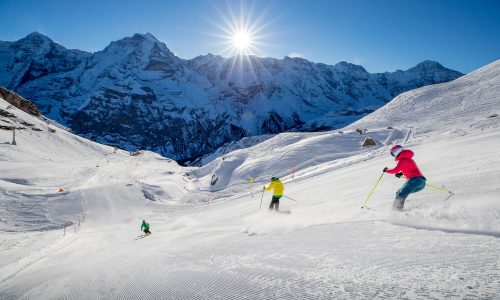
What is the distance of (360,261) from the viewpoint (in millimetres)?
4445

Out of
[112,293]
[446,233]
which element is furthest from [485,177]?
[112,293]

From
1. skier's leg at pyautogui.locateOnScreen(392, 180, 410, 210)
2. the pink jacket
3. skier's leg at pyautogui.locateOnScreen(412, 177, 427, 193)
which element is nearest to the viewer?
skier's leg at pyautogui.locateOnScreen(392, 180, 410, 210)

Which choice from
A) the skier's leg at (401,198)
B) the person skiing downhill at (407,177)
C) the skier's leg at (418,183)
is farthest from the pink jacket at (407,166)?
the skier's leg at (401,198)

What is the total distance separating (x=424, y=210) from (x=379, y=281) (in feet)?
11.7

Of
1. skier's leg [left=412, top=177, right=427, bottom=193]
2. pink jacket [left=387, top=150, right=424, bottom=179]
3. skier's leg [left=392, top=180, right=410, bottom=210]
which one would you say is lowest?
skier's leg [left=392, top=180, right=410, bottom=210]

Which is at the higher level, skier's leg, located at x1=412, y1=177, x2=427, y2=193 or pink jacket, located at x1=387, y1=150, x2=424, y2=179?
pink jacket, located at x1=387, y1=150, x2=424, y2=179

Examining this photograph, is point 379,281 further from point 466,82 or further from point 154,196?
point 466,82

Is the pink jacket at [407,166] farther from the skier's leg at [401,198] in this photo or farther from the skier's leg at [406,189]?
the skier's leg at [401,198]

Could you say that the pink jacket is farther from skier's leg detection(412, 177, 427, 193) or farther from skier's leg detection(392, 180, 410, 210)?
skier's leg detection(392, 180, 410, 210)

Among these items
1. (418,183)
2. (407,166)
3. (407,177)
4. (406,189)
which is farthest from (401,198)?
(407,166)

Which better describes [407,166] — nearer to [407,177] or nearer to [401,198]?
[407,177]

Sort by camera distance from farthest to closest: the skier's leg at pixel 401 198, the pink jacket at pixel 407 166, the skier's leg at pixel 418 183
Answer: the pink jacket at pixel 407 166
the skier's leg at pixel 418 183
the skier's leg at pixel 401 198

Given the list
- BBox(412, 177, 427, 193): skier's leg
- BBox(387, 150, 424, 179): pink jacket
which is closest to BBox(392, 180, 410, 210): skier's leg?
BBox(412, 177, 427, 193): skier's leg

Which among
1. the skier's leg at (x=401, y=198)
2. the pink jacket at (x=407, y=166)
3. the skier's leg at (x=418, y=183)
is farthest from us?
the pink jacket at (x=407, y=166)
